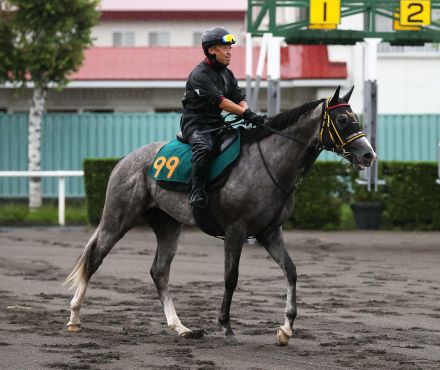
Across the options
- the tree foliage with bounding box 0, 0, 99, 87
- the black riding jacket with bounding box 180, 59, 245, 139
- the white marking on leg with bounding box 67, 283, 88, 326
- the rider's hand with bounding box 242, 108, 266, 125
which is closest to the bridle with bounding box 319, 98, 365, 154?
the rider's hand with bounding box 242, 108, 266, 125

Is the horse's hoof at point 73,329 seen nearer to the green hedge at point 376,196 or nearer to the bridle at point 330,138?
the bridle at point 330,138

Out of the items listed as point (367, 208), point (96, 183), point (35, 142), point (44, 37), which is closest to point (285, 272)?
point (367, 208)

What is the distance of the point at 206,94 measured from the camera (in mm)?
9875

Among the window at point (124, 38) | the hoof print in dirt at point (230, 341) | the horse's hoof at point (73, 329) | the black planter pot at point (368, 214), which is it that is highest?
the window at point (124, 38)

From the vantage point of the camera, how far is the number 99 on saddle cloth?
9.84m

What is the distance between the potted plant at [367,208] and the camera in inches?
893

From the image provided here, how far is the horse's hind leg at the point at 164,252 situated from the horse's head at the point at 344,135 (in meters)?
1.90

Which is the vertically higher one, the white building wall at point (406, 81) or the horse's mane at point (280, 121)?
the white building wall at point (406, 81)

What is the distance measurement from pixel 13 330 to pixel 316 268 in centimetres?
711

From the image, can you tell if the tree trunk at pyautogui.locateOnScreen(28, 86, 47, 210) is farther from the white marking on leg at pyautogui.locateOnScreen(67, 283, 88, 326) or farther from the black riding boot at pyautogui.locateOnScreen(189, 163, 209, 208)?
the black riding boot at pyautogui.locateOnScreen(189, 163, 209, 208)

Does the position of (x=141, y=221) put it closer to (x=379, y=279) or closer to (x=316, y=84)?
(x=379, y=279)

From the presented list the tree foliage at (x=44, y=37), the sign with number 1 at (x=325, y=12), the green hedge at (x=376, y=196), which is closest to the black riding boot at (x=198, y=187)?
the sign with number 1 at (x=325, y=12)

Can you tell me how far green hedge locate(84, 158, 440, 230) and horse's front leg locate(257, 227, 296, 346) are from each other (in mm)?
12681

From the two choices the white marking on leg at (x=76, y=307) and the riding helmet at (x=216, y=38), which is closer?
the riding helmet at (x=216, y=38)
